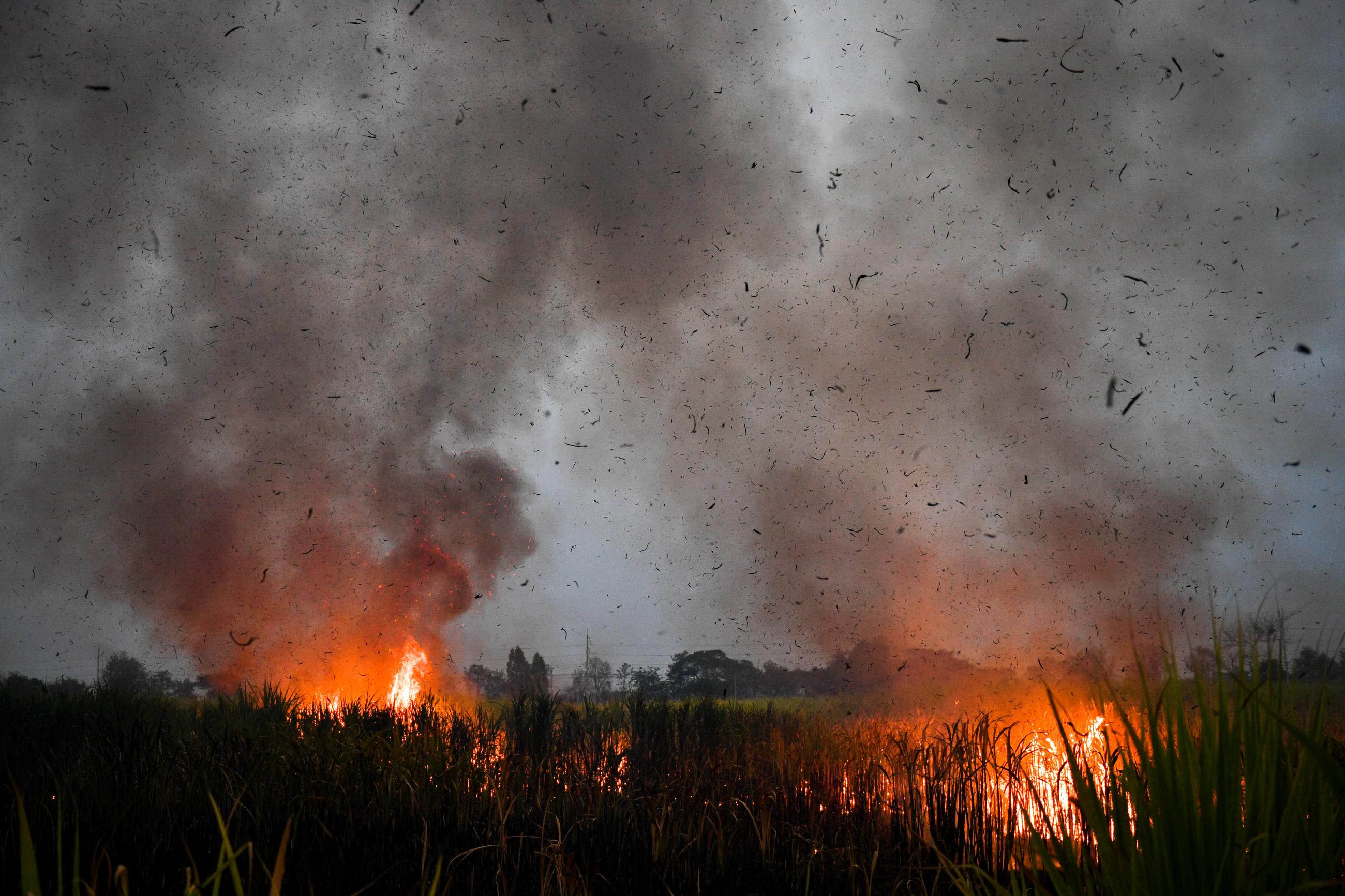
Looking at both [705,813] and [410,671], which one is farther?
[410,671]

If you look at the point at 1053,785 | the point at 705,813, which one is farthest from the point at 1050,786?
the point at 705,813

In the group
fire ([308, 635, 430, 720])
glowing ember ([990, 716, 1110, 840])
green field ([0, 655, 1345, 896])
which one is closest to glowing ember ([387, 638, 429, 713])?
fire ([308, 635, 430, 720])

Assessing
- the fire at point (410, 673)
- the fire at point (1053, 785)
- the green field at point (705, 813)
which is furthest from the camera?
the fire at point (410, 673)

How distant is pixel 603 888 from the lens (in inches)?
200

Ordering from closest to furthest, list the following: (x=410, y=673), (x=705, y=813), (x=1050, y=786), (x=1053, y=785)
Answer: (x=705, y=813), (x=1053, y=785), (x=1050, y=786), (x=410, y=673)

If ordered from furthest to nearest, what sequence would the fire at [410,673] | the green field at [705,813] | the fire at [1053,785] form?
the fire at [410,673] < the fire at [1053,785] < the green field at [705,813]

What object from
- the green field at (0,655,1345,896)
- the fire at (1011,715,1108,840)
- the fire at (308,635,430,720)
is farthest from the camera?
the fire at (308,635,430,720)

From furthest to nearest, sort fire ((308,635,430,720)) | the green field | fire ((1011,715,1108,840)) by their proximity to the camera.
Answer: fire ((308,635,430,720)), fire ((1011,715,1108,840)), the green field

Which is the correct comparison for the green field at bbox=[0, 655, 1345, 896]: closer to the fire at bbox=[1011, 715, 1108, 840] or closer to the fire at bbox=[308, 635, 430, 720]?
the fire at bbox=[1011, 715, 1108, 840]

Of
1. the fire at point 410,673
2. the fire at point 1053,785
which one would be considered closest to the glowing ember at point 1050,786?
the fire at point 1053,785

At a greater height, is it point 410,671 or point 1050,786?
point 410,671

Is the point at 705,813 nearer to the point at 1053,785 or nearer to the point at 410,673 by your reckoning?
the point at 1053,785

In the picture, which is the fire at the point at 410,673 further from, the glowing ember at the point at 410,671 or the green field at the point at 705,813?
the green field at the point at 705,813

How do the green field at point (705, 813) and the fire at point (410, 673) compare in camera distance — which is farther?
the fire at point (410, 673)
